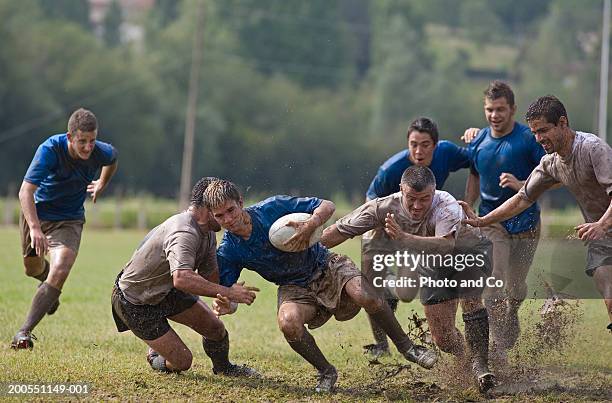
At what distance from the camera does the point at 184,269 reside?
25.6ft

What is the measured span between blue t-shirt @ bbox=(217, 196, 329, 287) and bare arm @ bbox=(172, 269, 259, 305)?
55 centimetres

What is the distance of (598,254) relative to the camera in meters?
8.52

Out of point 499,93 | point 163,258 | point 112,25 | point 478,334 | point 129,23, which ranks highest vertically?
point 129,23

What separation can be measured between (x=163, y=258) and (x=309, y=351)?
1381mm

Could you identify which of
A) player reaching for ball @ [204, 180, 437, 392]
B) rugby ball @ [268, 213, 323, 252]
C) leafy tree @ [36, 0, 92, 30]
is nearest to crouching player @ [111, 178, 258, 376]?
player reaching for ball @ [204, 180, 437, 392]

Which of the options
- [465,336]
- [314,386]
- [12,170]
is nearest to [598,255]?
[465,336]

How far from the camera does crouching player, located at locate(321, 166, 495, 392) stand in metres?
8.37

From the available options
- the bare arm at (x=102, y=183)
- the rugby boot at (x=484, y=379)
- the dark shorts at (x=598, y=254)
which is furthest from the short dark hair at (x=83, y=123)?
the dark shorts at (x=598, y=254)

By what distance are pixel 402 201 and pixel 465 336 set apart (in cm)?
122

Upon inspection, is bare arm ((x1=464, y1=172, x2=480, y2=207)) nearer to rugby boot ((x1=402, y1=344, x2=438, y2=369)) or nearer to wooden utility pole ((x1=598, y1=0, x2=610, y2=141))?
rugby boot ((x1=402, y1=344, x2=438, y2=369))

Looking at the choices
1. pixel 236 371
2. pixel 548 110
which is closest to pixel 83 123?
pixel 236 371

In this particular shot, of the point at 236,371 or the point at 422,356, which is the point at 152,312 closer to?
the point at 236,371

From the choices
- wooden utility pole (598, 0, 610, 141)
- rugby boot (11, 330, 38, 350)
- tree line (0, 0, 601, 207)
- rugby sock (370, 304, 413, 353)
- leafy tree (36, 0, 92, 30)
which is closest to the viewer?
rugby sock (370, 304, 413, 353)

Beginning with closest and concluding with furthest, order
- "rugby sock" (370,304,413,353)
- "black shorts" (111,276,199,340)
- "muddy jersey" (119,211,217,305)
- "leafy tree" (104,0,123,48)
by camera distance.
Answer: "muddy jersey" (119,211,217,305) → "rugby sock" (370,304,413,353) → "black shorts" (111,276,199,340) → "leafy tree" (104,0,123,48)
